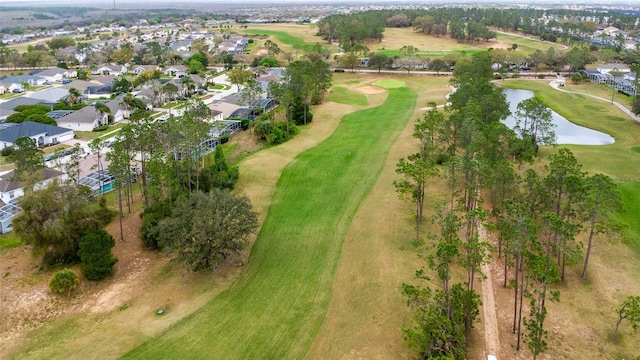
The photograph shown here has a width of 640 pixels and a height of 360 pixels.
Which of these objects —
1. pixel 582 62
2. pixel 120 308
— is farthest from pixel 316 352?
pixel 582 62

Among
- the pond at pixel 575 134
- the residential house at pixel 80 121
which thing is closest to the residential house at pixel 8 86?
the residential house at pixel 80 121

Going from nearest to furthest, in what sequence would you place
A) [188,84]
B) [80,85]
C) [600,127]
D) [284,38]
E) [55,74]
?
[600,127] → [188,84] → [80,85] → [55,74] → [284,38]

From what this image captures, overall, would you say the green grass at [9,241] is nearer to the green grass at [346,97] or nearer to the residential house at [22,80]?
the green grass at [346,97]

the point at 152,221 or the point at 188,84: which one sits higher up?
the point at 188,84

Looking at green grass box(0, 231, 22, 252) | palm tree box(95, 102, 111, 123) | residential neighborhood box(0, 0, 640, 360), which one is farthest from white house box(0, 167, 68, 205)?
palm tree box(95, 102, 111, 123)

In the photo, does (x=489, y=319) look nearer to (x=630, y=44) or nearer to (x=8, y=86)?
(x=8, y=86)

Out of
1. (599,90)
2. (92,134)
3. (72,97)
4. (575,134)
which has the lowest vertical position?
(92,134)

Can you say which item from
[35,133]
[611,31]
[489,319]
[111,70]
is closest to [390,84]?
[35,133]
